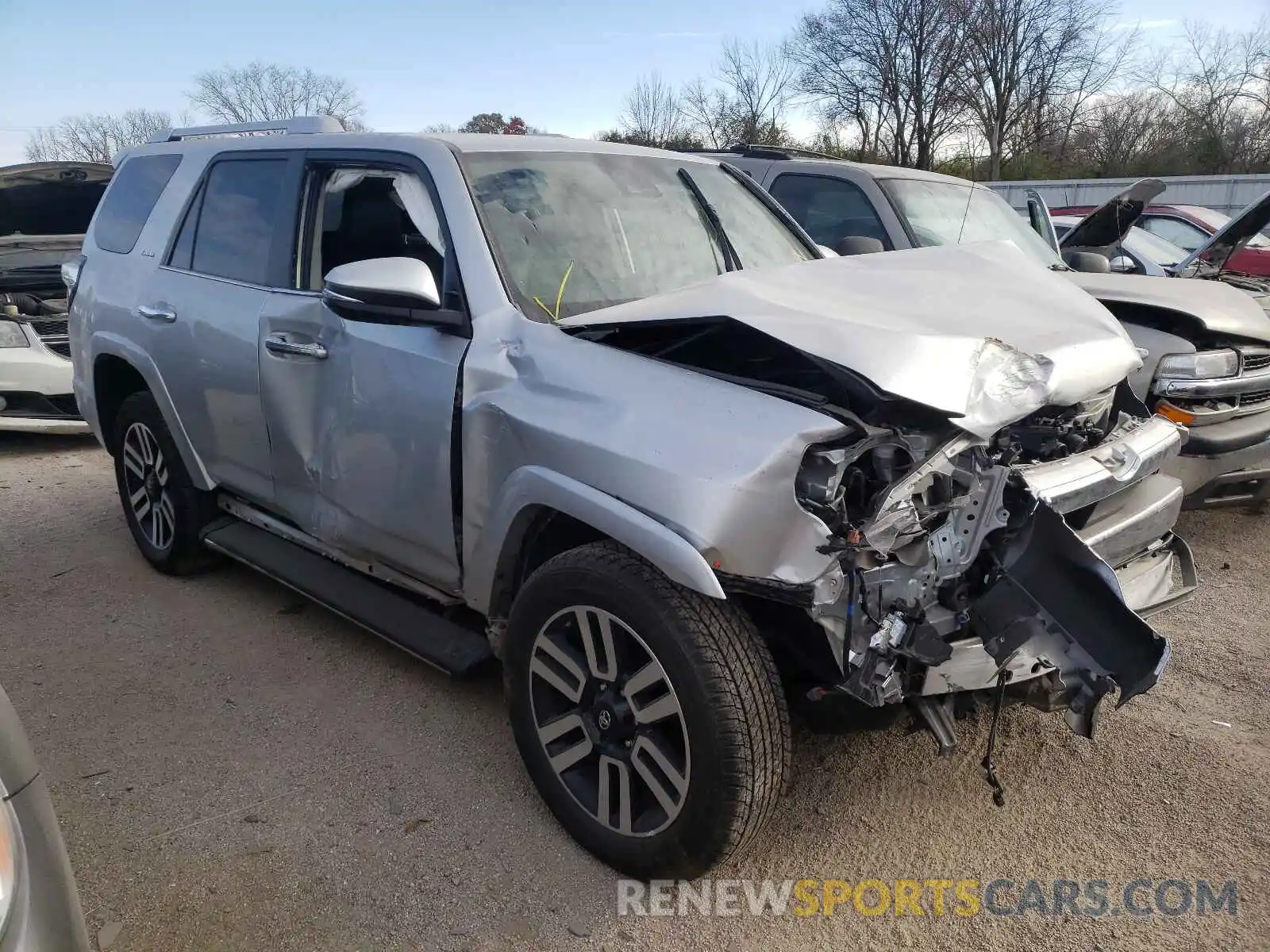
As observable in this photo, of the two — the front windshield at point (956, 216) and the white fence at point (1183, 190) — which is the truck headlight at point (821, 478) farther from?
the white fence at point (1183, 190)

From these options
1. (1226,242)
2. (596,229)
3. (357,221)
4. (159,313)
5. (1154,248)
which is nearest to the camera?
(596,229)

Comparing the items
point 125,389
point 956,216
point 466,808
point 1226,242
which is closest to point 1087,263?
point 1226,242

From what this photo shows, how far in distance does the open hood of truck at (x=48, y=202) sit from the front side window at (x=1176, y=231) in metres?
11.4

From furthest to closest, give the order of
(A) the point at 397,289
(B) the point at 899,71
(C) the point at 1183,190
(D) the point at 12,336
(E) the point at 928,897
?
(B) the point at 899,71, (C) the point at 1183,190, (D) the point at 12,336, (A) the point at 397,289, (E) the point at 928,897

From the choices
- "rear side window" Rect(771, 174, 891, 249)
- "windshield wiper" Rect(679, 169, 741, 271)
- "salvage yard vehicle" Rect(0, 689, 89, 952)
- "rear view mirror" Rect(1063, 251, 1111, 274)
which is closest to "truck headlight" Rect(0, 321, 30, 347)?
"rear side window" Rect(771, 174, 891, 249)

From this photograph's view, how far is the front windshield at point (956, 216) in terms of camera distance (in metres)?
6.46

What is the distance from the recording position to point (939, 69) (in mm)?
37625

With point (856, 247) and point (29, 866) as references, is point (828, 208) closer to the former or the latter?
point (856, 247)

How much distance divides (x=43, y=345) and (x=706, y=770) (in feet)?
23.7

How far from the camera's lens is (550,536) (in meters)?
2.83

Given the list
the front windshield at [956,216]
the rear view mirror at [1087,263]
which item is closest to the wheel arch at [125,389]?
the front windshield at [956,216]

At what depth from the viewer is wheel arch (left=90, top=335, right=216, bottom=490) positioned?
4.28 meters

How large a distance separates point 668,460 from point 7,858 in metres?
1.47

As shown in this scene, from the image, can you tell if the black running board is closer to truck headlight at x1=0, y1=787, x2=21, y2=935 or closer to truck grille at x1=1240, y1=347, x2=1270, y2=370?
truck headlight at x1=0, y1=787, x2=21, y2=935
